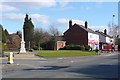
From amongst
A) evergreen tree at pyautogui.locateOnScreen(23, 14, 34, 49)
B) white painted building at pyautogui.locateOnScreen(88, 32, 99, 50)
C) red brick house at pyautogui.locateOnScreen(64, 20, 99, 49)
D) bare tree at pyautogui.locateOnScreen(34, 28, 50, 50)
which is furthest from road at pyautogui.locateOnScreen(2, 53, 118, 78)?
white painted building at pyautogui.locateOnScreen(88, 32, 99, 50)

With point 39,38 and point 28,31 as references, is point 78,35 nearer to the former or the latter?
point 39,38

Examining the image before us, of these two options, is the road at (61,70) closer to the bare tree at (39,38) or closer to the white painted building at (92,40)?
the bare tree at (39,38)

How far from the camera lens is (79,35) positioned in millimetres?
106062

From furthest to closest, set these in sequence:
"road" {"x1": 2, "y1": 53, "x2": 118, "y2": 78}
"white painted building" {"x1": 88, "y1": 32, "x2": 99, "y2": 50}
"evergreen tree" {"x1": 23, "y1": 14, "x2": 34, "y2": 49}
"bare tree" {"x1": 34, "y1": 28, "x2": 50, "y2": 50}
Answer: "white painted building" {"x1": 88, "y1": 32, "x2": 99, "y2": 50}
"evergreen tree" {"x1": 23, "y1": 14, "x2": 34, "y2": 49}
"bare tree" {"x1": 34, "y1": 28, "x2": 50, "y2": 50}
"road" {"x1": 2, "y1": 53, "x2": 118, "y2": 78}

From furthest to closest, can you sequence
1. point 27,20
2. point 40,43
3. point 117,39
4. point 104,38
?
point 104,38
point 117,39
point 27,20
point 40,43

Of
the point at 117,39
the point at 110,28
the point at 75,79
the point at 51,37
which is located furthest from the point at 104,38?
the point at 75,79

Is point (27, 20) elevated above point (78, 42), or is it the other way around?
point (27, 20)

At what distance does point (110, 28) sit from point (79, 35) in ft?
36.6

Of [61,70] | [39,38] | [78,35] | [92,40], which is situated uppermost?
[78,35]

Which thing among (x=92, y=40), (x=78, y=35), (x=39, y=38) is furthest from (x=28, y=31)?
(x=92, y=40)

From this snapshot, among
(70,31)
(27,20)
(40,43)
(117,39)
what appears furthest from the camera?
(117,39)

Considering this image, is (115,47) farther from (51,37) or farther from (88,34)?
(51,37)

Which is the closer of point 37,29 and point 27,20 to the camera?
point 37,29

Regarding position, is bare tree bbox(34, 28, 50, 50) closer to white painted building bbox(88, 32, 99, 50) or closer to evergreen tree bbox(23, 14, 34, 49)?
evergreen tree bbox(23, 14, 34, 49)
